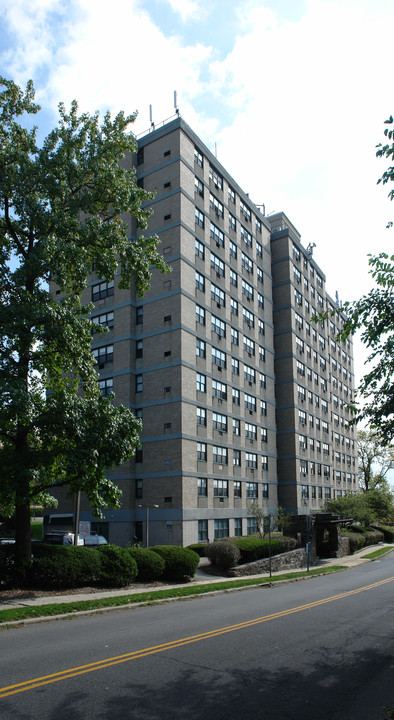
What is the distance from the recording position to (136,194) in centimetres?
2009

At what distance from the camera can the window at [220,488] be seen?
39625mm

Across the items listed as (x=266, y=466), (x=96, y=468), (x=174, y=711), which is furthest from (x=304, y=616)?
(x=266, y=466)

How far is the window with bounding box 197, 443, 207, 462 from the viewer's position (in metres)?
38.0

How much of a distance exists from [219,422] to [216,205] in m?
18.1

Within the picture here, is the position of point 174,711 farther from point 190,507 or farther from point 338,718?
point 190,507

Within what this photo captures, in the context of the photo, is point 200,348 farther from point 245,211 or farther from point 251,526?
point 245,211

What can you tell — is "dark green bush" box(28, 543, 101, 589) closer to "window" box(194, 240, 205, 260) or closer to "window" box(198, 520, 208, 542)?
"window" box(198, 520, 208, 542)

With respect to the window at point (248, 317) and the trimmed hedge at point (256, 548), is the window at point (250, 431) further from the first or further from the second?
the trimmed hedge at point (256, 548)

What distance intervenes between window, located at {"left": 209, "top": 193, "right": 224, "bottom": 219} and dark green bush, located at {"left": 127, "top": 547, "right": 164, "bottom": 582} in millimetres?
30623

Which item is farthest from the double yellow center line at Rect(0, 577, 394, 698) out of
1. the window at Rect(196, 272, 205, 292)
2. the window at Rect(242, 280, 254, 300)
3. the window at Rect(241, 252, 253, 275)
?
the window at Rect(241, 252, 253, 275)

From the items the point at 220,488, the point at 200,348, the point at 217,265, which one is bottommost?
the point at 220,488

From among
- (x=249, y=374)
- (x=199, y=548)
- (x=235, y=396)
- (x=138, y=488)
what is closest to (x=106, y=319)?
(x=235, y=396)

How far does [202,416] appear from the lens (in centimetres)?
3894

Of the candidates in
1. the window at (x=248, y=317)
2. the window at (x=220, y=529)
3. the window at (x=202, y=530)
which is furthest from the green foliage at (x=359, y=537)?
the window at (x=248, y=317)
